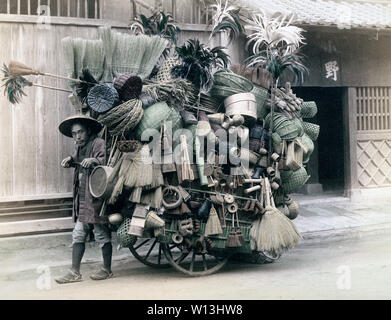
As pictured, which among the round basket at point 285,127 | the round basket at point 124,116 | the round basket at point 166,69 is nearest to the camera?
the round basket at point 124,116

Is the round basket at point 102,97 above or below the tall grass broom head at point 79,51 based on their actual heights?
below

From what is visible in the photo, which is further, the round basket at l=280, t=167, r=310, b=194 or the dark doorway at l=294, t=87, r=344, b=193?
the dark doorway at l=294, t=87, r=344, b=193

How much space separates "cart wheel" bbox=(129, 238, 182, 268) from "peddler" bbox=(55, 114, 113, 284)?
1.71ft

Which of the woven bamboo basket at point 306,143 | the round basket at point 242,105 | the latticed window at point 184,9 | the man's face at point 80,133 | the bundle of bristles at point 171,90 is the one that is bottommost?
the woven bamboo basket at point 306,143

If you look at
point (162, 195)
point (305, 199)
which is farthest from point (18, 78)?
point (305, 199)

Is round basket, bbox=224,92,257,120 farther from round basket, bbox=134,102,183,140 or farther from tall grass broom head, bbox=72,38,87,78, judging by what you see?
tall grass broom head, bbox=72,38,87,78

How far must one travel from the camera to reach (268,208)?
20.7 ft

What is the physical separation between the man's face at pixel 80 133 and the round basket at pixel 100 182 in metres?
0.50

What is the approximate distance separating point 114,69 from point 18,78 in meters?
1.24

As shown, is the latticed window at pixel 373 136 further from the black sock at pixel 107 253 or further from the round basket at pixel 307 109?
the black sock at pixel 107 253

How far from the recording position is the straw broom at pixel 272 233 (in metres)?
6.12

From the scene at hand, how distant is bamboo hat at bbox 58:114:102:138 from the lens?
6.08 m

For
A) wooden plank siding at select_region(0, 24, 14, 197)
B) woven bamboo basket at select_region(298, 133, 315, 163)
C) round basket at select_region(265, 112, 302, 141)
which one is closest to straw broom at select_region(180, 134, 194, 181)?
round basket at select_region(265, 112, 302, 141)

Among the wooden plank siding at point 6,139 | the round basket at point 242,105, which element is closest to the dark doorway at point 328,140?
the round basket at point 242,105
